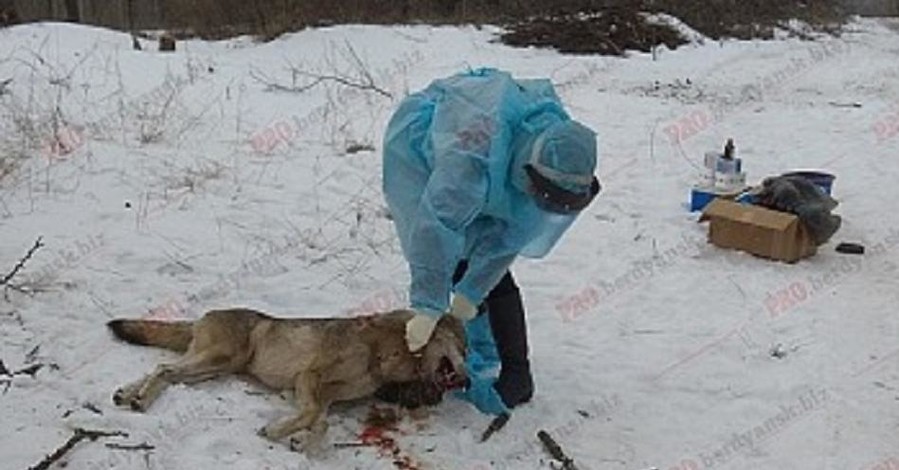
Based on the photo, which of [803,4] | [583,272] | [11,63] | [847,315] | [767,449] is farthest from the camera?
[803,4]

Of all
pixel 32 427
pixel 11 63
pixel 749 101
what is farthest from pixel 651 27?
pixel 32 427

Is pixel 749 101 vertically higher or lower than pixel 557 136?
lower

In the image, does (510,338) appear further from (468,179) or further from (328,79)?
(328,79)

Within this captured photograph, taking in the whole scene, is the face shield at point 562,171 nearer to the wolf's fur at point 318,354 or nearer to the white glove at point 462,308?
the white glove at point 462,308

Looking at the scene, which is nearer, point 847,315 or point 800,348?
point 800,348

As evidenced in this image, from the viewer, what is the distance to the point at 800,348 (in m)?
5.11

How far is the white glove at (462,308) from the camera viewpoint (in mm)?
4098

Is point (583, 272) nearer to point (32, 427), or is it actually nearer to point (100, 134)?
point (32, 427)

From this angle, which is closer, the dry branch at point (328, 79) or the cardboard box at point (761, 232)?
the cardboard box at point (761, 232)

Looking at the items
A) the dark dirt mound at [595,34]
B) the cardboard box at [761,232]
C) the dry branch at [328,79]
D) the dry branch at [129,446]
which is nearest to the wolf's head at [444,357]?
the dry branch at [129,446]

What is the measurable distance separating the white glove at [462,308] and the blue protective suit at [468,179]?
21mm

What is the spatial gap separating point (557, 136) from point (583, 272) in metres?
2.42

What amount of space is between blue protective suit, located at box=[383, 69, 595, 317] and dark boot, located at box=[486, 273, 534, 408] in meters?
0.22

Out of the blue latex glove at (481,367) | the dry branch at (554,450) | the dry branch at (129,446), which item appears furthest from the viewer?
the blue latex glove at (481,367)
